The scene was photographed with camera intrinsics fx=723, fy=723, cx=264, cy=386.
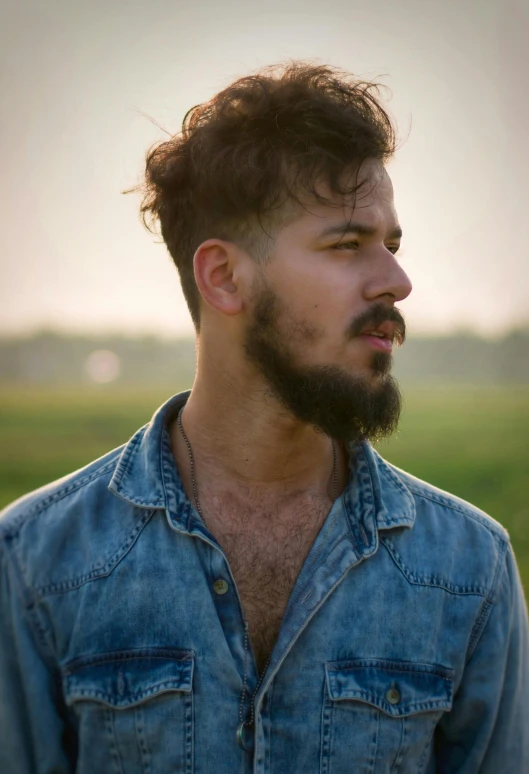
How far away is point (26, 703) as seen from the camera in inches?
91.0

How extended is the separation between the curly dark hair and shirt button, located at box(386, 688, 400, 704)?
157 cm

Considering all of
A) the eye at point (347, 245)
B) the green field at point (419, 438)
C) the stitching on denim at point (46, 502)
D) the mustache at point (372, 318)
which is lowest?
the green field at point (419, 438)

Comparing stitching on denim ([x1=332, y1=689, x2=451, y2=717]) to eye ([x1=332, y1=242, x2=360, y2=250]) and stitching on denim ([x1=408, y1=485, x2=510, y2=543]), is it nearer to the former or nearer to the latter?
stitching on denim ([x1=408, y1=485, x2=510, y2=543])

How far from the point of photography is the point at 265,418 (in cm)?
276

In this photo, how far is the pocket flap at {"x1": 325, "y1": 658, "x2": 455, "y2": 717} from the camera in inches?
91.7

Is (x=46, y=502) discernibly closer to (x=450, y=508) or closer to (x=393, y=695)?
(x=393, y=695)

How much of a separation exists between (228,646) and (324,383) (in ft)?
3.13


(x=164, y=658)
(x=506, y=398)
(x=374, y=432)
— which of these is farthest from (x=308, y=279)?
(x=506, y=398)

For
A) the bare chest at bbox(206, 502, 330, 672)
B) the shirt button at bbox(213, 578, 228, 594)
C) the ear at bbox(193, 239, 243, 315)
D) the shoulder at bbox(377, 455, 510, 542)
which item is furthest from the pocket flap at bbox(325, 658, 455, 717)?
the ear at bbox(193, 239, 243, 315)

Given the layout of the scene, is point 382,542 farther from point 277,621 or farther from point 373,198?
point 373,198

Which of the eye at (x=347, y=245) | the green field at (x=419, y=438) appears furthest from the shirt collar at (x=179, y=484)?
the green field at (x=419, y=438)

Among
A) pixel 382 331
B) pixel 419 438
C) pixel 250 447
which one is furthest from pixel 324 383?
pixel 419 438

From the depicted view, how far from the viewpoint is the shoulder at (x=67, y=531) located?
7.79 feet

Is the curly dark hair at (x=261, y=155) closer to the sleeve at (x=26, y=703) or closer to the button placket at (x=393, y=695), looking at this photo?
the sleeve at (x=26, y=703)
